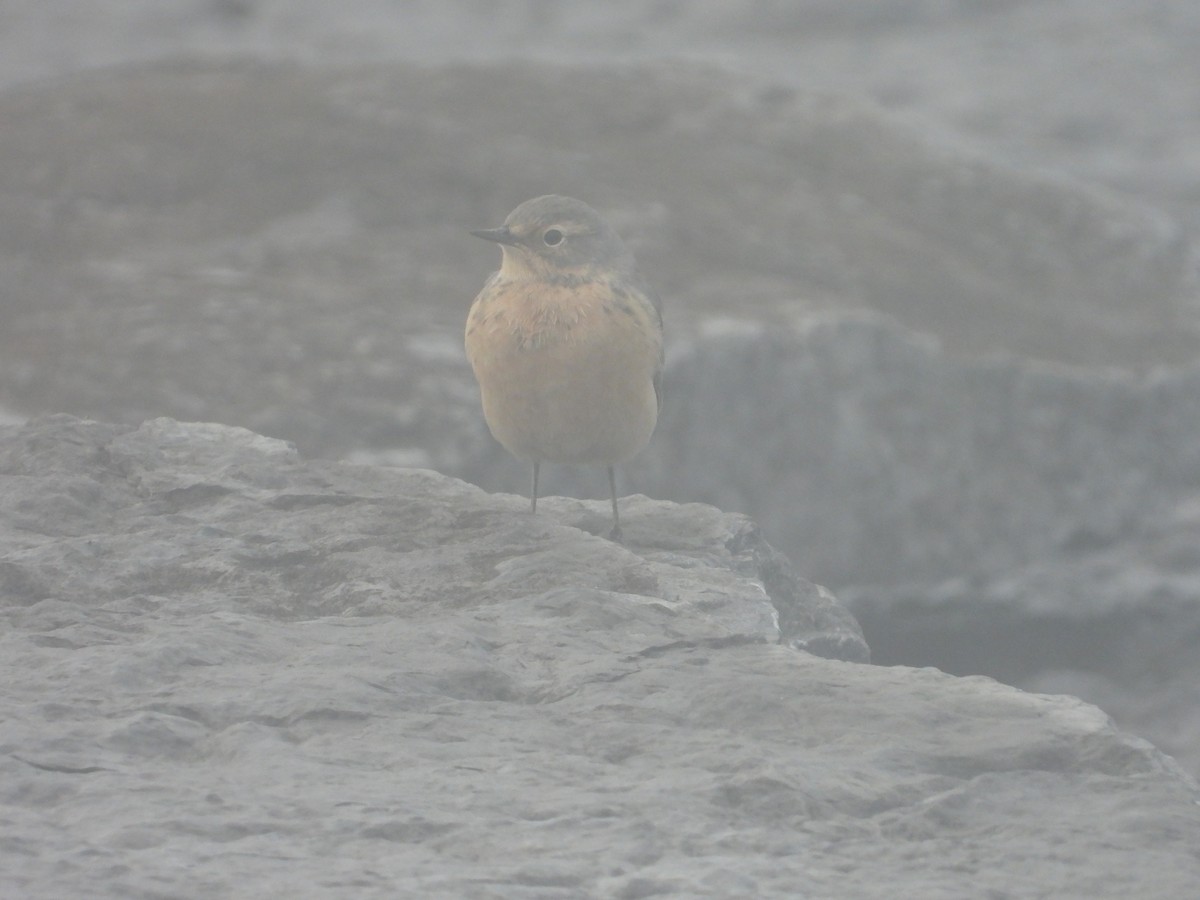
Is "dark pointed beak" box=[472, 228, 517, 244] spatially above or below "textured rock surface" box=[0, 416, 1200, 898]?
above

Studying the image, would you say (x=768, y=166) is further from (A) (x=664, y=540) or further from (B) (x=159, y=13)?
(B) (x=159, y=13)

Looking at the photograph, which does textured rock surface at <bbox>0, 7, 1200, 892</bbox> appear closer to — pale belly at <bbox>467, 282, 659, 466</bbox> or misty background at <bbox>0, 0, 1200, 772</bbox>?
misty background at <bbox>0, 0, 1200, 772</bbox>

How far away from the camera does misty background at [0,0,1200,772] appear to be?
10344 millimetres

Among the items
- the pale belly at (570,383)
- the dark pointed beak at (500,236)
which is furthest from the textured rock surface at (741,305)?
the pale belly at (570,383)

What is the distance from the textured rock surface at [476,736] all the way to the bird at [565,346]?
0.86m

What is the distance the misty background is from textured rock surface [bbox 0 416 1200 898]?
4.08 metres

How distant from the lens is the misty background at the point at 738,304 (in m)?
10.3

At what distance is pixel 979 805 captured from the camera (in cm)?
418

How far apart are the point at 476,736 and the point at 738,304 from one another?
6874 millimetres

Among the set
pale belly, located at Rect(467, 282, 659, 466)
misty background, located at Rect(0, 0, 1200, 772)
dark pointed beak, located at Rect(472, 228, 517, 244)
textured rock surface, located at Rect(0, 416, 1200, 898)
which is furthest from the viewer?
misty background, located at Rect(0, 0, 1200, 772)

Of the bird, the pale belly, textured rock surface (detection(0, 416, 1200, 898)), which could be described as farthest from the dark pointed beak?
textured rock surface (detection(0, 416, 1200, 898))

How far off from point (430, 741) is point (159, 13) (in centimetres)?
1776

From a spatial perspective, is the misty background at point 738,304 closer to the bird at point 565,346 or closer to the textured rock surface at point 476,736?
the bird at point 565,346

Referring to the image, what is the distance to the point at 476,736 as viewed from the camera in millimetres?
4426
